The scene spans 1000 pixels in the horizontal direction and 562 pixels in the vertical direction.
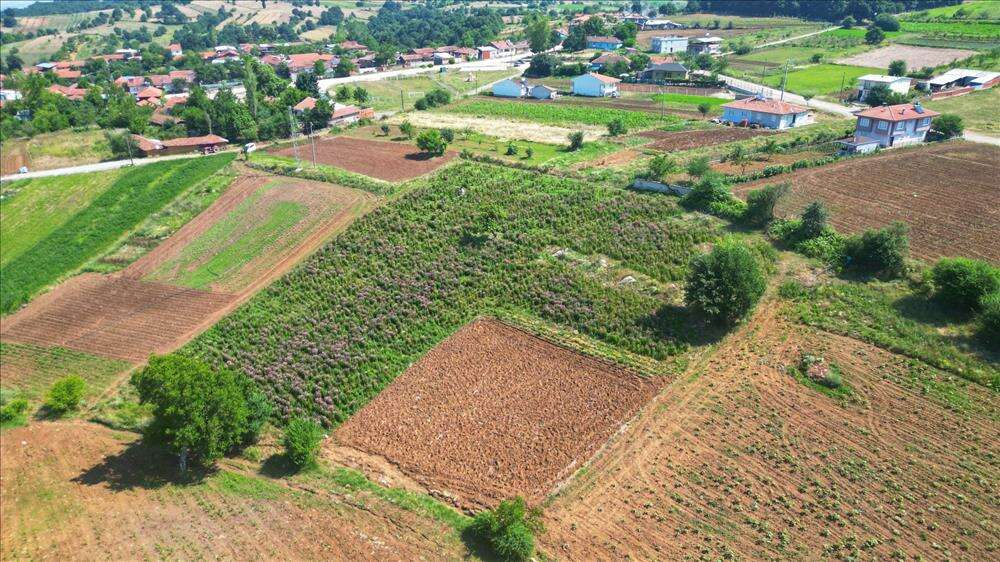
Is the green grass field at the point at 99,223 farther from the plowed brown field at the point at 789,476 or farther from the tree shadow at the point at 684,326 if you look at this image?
the plowed brown field at the point at 789,476

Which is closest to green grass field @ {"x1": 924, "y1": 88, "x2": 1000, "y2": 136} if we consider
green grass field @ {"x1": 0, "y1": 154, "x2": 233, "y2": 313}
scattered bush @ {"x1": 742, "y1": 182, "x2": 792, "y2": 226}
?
scattered bush @ {"x1": 742, "y1": 182, "x2": 792, "y2": 226}

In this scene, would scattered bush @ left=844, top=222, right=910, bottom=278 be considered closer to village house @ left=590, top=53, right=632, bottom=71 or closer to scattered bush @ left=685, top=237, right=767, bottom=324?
scattered bush @ left=685, top=237, right=767, bottom=324

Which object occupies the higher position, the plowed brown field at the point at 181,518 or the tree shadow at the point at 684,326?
the tree shadow at the point at 684,326

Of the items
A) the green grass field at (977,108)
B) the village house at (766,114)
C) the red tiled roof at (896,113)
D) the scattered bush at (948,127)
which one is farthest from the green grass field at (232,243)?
the green grass field at (977,108)

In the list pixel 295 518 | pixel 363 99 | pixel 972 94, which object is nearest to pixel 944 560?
pixel 295 518

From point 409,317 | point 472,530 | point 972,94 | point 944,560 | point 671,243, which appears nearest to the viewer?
point 944,560

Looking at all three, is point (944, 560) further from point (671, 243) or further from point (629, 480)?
point (671, 243)
